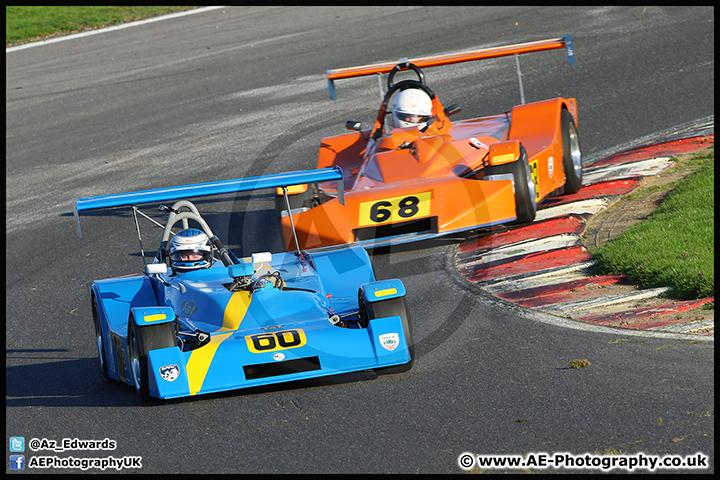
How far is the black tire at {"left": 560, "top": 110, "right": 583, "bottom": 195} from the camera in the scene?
10836 millimetres

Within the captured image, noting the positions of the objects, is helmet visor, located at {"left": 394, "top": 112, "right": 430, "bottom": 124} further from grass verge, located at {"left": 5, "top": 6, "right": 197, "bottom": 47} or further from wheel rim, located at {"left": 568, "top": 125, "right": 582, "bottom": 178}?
grass verge, located at {"left": 5, "top": 6, "right": 197, "bottom": 47}

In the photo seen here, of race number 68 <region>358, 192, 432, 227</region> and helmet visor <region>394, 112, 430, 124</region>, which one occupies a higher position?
helmet visor <region>394, 112, 430, 124</region>

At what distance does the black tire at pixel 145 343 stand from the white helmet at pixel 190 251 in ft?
4.20

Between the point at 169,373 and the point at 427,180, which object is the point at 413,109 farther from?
the point at 169,373

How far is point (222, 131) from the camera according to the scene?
16.1 meters

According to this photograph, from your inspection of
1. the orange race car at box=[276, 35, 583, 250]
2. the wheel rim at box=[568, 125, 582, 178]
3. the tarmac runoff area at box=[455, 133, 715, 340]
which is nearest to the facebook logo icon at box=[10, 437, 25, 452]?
the orange race car at box=[276, 35, 583, 250]

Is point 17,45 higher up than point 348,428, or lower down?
higher up

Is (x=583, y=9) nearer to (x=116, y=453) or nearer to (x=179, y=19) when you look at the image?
(x=179, y=19)

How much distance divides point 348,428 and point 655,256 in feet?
12.1

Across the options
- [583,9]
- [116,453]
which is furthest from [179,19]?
[116,453]

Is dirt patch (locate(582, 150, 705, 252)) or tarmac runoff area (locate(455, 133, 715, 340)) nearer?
tarmac runoff area (locate(455, 133, 715, 340))

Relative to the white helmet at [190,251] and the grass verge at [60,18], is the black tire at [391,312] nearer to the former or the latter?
the white helmet at [190,251]

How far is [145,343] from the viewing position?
6145mm

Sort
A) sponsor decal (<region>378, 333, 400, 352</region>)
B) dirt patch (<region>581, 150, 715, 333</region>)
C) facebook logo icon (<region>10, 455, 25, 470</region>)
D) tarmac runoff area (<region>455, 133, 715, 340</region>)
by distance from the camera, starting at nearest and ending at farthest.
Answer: facebook logo icon (<region>10, 455, 25, 470</region>) → sponsor decal (<region>378, 333, 400, 352</region>) → dirt patch (<region>581, 150, 715, 333</region>) → tarmac runoff area (<region>455, 133, 715, 340</region>)
